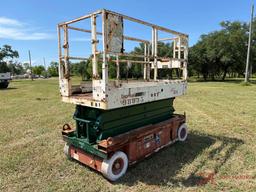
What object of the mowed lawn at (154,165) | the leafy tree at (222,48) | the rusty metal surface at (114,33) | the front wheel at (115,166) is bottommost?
the mowed lawn at (154,165)

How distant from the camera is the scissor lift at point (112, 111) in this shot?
2803mm

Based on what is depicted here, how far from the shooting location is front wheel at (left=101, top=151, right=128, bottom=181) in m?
2.98

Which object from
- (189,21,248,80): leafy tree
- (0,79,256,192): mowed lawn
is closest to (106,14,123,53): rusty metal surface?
(0,79,256,192): mowed lawn

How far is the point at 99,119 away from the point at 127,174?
104 cm

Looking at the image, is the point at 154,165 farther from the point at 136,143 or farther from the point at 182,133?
the point at 182,133

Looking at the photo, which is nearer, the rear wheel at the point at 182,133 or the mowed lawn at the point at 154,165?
the mowed lawn at the point at 154,165

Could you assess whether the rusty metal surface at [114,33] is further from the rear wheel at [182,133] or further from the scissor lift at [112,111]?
the rear wheel at [182,133]

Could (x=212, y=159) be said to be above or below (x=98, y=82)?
below

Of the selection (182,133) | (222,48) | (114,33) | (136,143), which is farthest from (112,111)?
(222,48)

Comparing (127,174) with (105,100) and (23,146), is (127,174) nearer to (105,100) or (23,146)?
(105,100)

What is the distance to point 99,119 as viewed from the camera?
3.04 meters

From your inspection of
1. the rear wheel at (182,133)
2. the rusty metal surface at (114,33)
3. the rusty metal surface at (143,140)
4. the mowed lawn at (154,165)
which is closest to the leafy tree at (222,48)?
the mowed lawn at (154,165)

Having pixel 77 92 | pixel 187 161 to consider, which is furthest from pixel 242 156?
Answer: pixel 77 92

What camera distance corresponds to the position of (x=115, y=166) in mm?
3104
